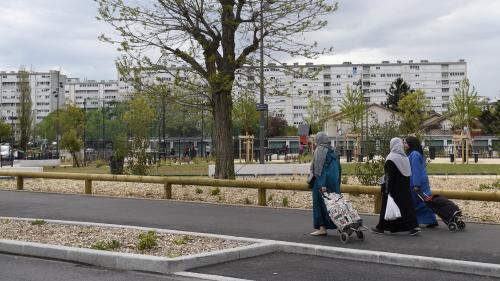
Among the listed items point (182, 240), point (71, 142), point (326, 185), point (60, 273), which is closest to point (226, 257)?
point (182, 240)

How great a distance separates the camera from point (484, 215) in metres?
11.8

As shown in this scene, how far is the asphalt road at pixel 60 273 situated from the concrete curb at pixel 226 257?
0.14m

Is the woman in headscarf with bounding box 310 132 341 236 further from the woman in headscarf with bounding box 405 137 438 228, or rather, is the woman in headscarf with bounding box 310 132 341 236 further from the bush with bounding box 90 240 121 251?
the bush with bounding box 90 240 121 251

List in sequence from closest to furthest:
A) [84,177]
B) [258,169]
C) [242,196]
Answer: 1. [242,196]
2. [84,177]
3. [258,169]

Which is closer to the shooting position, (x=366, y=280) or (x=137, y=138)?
(x=366, y=280)

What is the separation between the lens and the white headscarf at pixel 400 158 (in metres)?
9.45

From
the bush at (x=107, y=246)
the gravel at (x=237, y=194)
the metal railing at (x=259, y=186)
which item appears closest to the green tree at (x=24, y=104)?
the gravel at (x=237, y=194)

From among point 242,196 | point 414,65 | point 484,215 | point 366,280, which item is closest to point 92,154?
point 242,196

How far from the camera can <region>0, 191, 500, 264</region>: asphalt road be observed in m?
8.40

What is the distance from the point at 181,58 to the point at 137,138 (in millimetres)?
5294

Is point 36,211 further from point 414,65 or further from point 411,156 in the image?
point 414,65

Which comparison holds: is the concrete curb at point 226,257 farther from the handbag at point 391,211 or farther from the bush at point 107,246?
the handbag at point 391,211

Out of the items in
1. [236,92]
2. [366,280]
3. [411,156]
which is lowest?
[366,280]

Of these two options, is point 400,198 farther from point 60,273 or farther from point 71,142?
point 71,142
